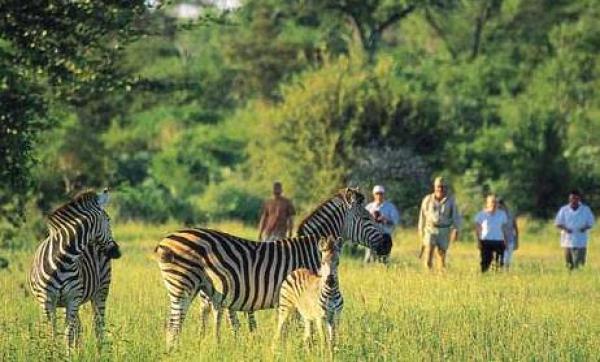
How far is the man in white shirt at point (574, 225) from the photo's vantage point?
26000 millimetres

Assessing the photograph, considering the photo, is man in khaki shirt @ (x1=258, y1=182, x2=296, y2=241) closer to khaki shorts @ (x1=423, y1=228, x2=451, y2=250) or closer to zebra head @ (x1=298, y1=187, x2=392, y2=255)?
khaki shorts @ (x1=423, y1=228, x2=451, y2=250)

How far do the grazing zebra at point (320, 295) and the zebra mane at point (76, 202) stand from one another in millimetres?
2230

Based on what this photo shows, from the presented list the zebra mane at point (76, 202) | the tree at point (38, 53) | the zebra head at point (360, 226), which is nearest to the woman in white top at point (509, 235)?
the tree at point (38, 53)

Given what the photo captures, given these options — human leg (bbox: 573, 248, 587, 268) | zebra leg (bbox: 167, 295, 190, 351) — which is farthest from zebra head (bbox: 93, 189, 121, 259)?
human leg (bbox: 573, 248, 587, 268)

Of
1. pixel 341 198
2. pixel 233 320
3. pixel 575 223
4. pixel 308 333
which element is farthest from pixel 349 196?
pixel 575 223

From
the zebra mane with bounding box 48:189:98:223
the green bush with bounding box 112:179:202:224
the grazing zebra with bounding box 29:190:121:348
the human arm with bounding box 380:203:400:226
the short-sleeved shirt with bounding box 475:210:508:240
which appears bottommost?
the grazing zebra with bounding box 29:190:121:348

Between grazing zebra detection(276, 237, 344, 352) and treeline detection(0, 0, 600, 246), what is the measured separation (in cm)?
405

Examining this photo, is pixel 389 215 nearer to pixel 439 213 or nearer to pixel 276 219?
pixel 439 213

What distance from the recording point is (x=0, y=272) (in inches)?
930

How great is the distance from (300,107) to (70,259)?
95.8 ft

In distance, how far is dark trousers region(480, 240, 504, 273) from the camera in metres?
24.7

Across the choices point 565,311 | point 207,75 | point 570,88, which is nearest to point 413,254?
point 565,311

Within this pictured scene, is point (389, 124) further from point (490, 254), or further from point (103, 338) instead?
point (103, 338)

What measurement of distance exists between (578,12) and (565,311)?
200 feet
